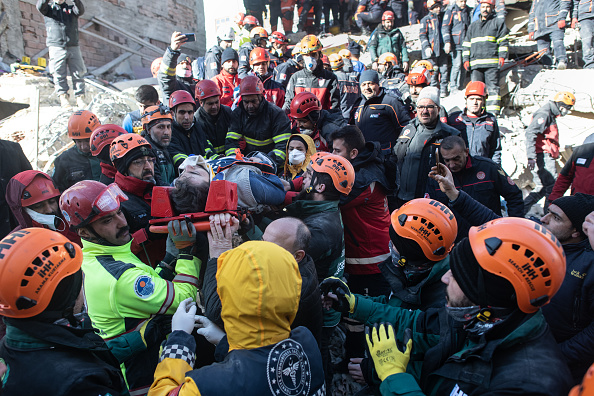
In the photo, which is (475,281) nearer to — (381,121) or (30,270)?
(30,270)

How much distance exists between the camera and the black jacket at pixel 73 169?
185 inches

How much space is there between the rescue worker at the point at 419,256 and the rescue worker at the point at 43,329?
1557mm

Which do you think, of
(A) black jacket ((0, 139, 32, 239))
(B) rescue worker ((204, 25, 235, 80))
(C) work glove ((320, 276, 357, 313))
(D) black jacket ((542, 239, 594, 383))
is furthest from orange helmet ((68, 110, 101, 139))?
(D) black jacket ((542, 239, 594, 383))

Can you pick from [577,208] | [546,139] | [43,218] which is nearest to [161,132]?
[43,218]

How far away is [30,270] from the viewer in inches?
64.8

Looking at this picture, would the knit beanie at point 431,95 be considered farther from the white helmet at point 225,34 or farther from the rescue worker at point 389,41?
the rescue worker at point 389,41

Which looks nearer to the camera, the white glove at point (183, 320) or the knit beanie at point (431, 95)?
the white glove at point (183, 320)

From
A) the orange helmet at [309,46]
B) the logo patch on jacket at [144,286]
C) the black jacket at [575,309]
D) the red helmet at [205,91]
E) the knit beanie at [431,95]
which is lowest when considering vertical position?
the black jacket at [575,309]

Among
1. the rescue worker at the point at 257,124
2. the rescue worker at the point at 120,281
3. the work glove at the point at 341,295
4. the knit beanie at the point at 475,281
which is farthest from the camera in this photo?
the rescue worker at the point at 257,124

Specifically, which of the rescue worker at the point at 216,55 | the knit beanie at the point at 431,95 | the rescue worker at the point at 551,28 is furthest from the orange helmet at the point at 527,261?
the rescue worker at the point at 551,28

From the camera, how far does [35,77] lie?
10.1 m

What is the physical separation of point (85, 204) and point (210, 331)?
112 centimetres

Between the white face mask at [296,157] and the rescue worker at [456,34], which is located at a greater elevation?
the rescue worker at [456,34]

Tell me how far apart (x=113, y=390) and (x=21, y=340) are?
1.50 feet
